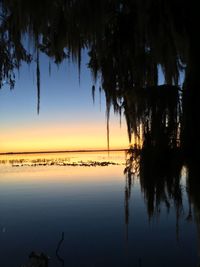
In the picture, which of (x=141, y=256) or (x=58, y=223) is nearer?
(x=141, y=256)

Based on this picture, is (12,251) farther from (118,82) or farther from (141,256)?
(118,82)

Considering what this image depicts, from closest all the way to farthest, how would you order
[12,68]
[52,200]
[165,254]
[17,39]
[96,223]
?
[17,39] → [12,68] → [165,254] → [96,223] → [52,200]

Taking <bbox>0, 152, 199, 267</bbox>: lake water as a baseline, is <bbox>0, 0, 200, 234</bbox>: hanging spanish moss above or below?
above

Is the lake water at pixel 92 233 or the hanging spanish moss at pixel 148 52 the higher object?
the hanging spanish moss at pixel 148 52

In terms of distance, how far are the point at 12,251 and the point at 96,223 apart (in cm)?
522

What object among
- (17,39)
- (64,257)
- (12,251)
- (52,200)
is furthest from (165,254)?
(52,200)

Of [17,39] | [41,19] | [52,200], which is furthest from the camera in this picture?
[52,200]

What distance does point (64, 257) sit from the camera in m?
12.9

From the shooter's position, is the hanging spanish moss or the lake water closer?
the hanging spanish moss

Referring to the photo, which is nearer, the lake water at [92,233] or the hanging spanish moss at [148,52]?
the hanging spanish moss at [148,52]

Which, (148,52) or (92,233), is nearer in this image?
(148,52)

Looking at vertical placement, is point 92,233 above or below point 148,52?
below

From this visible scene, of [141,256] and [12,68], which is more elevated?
[12,68]

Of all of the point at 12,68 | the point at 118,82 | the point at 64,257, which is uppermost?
the point at 12,68
